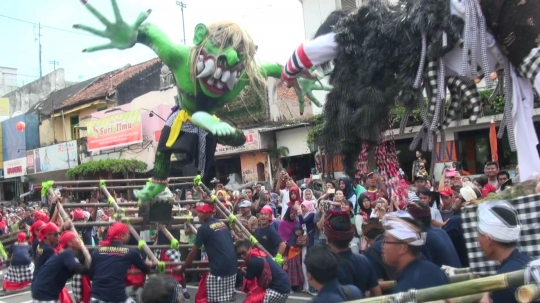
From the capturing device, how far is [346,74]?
311 cm

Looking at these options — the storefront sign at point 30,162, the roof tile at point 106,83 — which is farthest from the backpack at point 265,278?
the storefront sign at point 30,162

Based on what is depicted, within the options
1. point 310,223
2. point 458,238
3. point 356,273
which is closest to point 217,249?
point 356,273

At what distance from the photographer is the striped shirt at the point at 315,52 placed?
3205mm

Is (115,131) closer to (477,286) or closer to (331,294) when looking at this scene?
(331,294)

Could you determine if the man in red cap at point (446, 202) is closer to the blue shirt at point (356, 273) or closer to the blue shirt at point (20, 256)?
the blue shirt at point (356, 273)

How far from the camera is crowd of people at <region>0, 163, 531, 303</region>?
2.89 m

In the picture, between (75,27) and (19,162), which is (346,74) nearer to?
(75,27)

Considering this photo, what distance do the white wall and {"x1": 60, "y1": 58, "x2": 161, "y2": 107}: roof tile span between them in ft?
34.7

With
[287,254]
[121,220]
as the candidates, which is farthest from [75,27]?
[287,254]

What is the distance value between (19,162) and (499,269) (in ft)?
98.7

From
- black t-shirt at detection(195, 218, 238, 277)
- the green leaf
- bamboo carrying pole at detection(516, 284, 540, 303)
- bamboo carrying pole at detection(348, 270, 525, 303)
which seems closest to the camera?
bamboo carrying pole at detection(516, 284, 540, 303)

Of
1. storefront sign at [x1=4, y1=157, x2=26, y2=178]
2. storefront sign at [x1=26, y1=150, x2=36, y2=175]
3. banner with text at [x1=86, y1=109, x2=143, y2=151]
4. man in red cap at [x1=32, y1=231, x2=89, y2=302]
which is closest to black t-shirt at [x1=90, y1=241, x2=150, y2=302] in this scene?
man in red cap at [x1=32, y1=231, x2=89, y2=302]

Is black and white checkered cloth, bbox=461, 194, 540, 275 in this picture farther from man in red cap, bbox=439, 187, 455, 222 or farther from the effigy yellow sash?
man in red cap, bbox=439, 187, 455, 222

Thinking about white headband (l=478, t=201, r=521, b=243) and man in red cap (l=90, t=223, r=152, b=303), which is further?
man in red cap (l=90, t=223, r=152, b=303)
